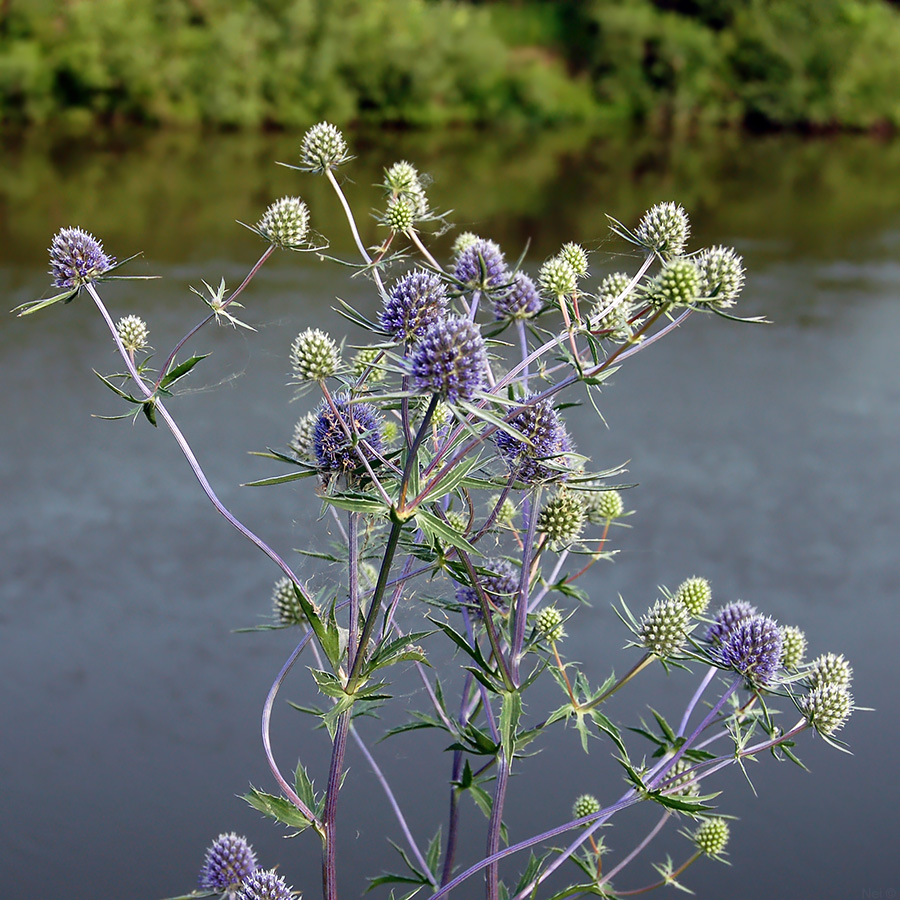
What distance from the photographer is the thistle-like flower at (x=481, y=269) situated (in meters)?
2.08

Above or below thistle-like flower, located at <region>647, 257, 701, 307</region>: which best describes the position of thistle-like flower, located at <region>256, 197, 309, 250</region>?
above

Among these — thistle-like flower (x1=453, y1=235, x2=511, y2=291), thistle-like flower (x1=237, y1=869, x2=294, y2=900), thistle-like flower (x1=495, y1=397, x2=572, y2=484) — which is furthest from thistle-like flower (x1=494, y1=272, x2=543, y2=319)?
thistle-like flower (x1=237, y1=869, x2=294, y2=900)

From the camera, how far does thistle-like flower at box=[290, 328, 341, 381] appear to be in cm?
201

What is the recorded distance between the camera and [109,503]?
6.41m

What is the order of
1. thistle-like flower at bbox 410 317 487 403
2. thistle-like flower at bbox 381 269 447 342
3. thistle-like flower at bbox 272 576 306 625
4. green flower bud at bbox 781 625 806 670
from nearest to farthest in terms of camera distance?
thistle-like flower at bbox 410 317 487 403
thistle-like flower at bbox 381 269 447 342
green flower bud at bbox 781 625 806 670
thistle-like flower at bbox 272 576 306 625

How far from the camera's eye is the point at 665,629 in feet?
7.18

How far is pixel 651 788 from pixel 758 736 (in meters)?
1.83

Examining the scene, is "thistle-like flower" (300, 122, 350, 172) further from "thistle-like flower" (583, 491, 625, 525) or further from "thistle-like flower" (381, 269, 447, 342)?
"thistle-like flower" (583, 491, 625, 525)

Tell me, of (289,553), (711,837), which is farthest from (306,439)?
(289,553)

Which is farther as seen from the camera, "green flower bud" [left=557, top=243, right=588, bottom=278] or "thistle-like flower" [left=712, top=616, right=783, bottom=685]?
"green flower bud" [left=557, top=243, right=588, bottom=278]

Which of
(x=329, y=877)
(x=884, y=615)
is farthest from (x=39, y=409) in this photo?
(x=329, y=877)

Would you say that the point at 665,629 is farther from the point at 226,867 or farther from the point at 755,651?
the point at 226,867

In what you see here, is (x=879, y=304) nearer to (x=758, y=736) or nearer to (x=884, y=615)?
(x=884, y=615)

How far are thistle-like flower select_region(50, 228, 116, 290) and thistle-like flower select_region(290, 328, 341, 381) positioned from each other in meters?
0.44
